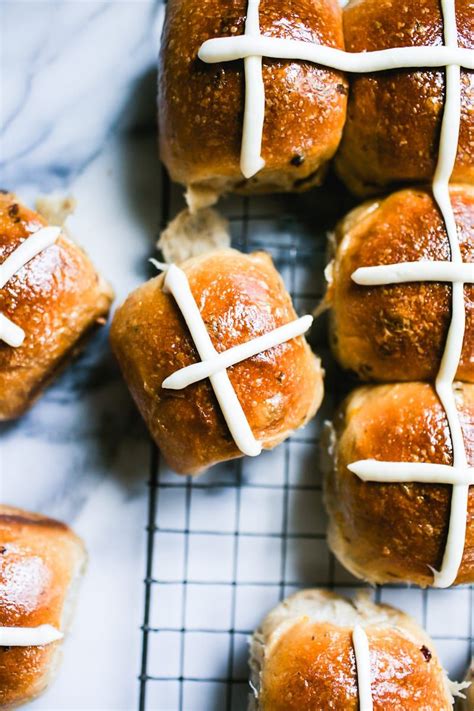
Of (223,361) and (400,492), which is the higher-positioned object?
(223,361)

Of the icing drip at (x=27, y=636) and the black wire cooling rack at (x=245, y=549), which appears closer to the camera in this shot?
the icing drip at (x=27, y=636)

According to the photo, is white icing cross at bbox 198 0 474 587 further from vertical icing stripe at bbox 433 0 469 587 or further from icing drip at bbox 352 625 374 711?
icing drip at bbox 352 625 374 711

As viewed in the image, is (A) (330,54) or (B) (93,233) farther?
(B) (93,233)

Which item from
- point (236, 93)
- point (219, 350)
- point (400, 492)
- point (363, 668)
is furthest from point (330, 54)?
point (363, 668)

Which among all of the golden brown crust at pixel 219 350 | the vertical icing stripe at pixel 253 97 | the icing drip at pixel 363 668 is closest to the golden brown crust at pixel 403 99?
the vertical icing stripe at pixel 253 97

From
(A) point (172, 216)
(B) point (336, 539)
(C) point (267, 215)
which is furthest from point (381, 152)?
(B) point (336, 539)

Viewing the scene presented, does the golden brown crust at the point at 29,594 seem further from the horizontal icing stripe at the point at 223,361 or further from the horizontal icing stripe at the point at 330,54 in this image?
the horizontal icing stripe at the point at 330,54

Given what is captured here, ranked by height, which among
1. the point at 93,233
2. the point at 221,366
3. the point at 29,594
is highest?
the point at 93,233

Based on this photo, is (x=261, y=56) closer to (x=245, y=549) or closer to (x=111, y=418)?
(x=111, y=418)
